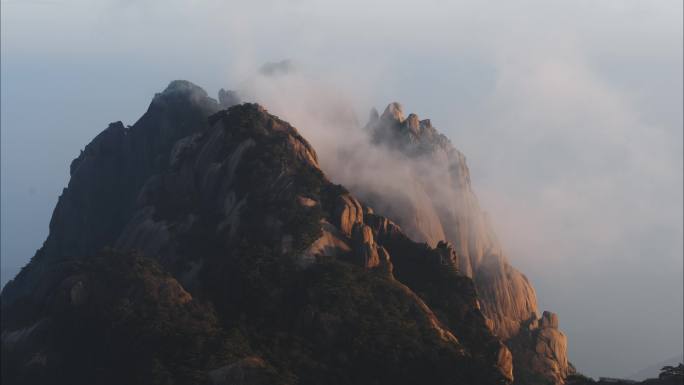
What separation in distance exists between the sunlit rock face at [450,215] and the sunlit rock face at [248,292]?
13.2 m

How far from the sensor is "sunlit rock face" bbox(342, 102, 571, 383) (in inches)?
6614

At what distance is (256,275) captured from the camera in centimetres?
13662

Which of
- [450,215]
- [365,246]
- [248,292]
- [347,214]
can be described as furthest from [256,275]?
[450,215]

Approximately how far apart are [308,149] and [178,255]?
84.1 feet

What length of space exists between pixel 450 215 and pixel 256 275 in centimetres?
5170

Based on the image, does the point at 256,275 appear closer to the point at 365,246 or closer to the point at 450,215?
the point at 365,246

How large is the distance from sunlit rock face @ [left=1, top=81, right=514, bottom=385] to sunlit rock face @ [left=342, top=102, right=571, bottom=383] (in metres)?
13.2

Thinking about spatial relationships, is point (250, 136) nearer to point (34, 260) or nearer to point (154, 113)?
point (154, 113)

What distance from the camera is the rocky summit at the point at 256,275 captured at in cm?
12494

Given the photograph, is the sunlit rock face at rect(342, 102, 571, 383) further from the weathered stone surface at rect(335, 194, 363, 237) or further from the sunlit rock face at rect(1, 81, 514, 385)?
the weathered stone surface at rect(335, 194, 363, 237)

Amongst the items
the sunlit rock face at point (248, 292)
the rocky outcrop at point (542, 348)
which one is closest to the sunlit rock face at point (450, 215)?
the rocky outcrop at point (542, 348)

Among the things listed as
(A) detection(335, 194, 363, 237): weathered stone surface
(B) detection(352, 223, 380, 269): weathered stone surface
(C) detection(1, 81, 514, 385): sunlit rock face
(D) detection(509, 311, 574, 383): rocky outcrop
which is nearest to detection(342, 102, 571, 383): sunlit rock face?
A: (D) detection(509, 311, 574, 383): rocky outcrop

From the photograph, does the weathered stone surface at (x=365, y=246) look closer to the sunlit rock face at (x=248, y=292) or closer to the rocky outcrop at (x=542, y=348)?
the sunlit rock face at (x=248, y=292)

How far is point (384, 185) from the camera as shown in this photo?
172625 millimetres
